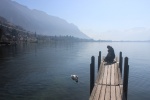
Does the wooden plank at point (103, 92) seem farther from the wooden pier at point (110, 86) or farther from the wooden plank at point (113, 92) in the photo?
the wooden plank at point (113, 92)

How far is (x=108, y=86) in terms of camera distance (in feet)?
55.6

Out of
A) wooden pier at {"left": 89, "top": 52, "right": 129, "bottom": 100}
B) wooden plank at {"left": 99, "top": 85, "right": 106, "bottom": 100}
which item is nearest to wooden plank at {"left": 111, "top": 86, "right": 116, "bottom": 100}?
wooden pier at {"left": 89, "top": 52, "right": 129, "bottom": 100}

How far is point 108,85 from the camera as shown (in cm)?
1719

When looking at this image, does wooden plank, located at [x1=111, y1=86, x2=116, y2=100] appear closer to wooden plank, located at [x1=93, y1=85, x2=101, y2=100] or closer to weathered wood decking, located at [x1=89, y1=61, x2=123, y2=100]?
weathered wood decking, located at [x1=89, y1=61, x2=123, y2=100]

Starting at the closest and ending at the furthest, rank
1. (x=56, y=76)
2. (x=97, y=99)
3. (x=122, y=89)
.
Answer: (x=97, y=99)
(x=122, y=89)
(x=56, y=76)

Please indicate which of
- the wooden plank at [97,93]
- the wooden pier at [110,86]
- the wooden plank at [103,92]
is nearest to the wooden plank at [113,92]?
the wooden pier at [110,86]

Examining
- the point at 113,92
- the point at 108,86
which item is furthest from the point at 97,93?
the point at 108,86

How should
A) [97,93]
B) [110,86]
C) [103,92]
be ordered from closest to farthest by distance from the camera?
[97,93] → [103,92] → [110,86]

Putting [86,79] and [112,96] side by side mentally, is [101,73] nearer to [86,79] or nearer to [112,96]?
[112,96]

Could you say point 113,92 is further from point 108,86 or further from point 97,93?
point 108,86

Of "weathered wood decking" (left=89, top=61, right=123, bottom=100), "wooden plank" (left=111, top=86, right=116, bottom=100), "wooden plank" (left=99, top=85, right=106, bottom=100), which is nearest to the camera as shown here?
"wooden plank" (left=99, top=85, right=106, bottom=100)

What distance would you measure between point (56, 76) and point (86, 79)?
5.48m

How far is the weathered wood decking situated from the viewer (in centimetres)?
1445

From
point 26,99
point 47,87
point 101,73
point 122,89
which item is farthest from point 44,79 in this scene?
point 122,89
